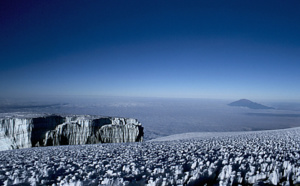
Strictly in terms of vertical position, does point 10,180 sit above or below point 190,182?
below

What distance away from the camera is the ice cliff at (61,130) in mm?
13727

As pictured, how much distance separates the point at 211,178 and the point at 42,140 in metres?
16.4

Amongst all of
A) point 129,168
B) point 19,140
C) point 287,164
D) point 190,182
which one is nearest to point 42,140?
point 19,140

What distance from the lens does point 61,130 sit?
583 inches

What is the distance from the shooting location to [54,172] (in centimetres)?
373

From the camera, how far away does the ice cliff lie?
→ 45.0ft

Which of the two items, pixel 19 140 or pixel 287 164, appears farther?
pixel 19 140

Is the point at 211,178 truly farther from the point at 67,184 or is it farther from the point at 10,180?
the point at 10,180

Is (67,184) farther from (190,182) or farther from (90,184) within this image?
(190,182)

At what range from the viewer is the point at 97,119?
1597 centimetres

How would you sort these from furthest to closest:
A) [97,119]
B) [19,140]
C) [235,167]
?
[97,119], [19,140], [235,167]

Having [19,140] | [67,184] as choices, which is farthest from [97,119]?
[67,184]

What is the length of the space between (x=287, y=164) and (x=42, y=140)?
17.4 meters

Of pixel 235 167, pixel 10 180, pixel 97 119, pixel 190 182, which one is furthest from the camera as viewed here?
pixel 97 119
